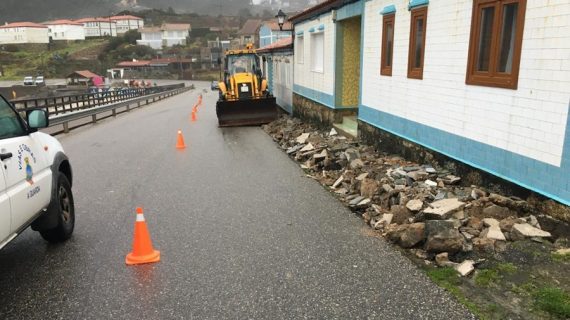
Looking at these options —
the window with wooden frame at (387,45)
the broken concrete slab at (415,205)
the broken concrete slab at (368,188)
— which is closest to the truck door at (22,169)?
the broken concrete slab at (415,205)

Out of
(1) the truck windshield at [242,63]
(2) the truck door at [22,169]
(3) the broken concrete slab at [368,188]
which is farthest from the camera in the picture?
(1) the truck windshield at [242,63]

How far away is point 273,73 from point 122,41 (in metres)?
147

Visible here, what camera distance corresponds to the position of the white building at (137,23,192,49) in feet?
530

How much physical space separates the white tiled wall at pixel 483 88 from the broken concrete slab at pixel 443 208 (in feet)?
3.53

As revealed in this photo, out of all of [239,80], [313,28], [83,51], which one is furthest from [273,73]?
[83,51]

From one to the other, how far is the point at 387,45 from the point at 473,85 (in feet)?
13.3

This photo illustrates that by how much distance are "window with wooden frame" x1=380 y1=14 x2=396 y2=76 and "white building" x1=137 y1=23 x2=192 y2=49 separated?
161 metres

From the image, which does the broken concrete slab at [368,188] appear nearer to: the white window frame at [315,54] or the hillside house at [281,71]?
the white window frame at [315,54]

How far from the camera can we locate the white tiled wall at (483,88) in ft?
17.9

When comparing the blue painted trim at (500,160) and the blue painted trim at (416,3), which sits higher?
the blue painted trim at (416,3)

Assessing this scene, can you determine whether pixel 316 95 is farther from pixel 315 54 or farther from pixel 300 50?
pixel 300 50

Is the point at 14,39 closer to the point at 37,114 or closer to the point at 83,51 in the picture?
the point at 83,51

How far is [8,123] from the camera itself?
4961mm

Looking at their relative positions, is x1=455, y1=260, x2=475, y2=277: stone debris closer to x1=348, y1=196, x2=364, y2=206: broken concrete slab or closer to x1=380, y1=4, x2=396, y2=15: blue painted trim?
x1=348, y1=196, x2=364, y2=206: broken concrete slab
